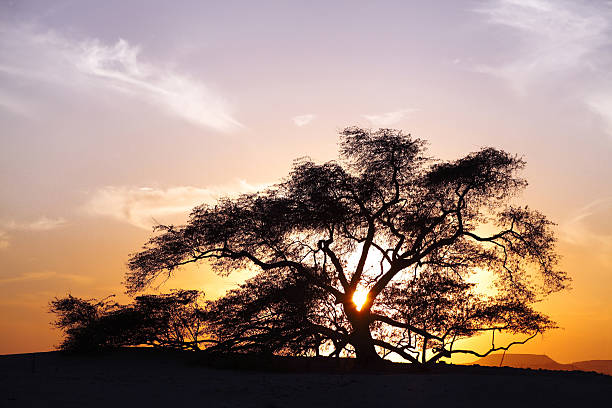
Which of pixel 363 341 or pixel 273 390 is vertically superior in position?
pixel 363 341

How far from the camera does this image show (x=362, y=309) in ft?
82.0

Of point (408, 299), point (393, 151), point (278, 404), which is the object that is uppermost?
point (393, 151)

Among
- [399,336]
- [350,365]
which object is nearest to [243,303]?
[350,365]

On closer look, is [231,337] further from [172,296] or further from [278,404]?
[278,404]

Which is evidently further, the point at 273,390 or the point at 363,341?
the point at 363,341

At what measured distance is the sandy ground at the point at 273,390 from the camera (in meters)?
14.5

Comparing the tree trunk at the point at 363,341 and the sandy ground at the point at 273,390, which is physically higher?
the tree trunk at the point at 363,341

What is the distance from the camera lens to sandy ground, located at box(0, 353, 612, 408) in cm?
1455

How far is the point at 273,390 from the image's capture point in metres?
15.9

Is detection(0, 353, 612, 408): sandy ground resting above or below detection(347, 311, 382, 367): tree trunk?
below

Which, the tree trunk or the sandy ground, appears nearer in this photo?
the sandy ground

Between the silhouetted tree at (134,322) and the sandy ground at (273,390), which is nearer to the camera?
the sandy ground at (273,390)

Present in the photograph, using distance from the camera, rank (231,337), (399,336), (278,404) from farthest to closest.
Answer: (399,336), (231,337), (278,404)

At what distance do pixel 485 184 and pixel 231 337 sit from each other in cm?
1271
